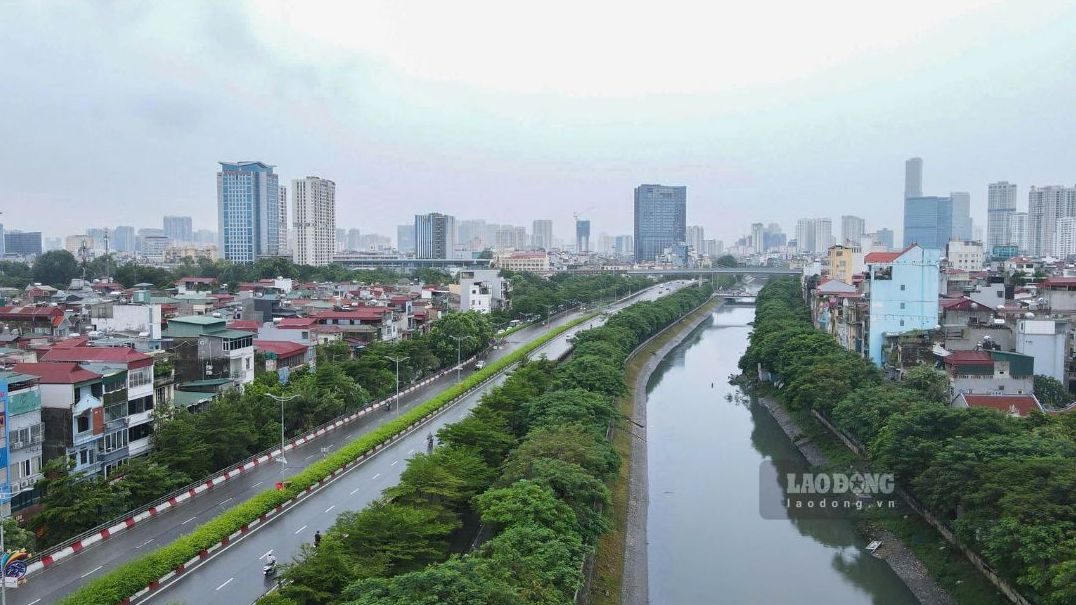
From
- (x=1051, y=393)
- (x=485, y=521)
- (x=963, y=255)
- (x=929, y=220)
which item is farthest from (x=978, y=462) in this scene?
(x=929, y=220)

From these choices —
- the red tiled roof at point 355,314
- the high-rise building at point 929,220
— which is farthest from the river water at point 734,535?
the high-rise building at point 929,220

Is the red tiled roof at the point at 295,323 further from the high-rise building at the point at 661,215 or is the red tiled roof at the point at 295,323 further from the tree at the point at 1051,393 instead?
the high-rise building at the point at 661,215

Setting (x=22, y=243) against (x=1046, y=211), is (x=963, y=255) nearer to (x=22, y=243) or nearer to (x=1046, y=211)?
(x=1046, y=211)

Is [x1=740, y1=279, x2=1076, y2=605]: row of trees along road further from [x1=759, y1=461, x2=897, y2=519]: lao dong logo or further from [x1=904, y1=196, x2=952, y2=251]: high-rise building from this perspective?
[x1=904, y1=196, x2=952, y2=251]: high-rise building

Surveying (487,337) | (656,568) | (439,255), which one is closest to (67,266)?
(487,337)

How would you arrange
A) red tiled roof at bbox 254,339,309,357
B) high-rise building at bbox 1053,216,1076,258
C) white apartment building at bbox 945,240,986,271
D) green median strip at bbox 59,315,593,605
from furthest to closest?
high-rise building at bbox 1053,216,1076,258 → white apartment building at bbox 945,240,986,271 → red tiled roof at bbox 254,339,309,357 → green median strip at bbox 59,315,593,605

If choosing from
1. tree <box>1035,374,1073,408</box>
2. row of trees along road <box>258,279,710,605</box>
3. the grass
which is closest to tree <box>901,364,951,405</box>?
tree <box>1035,374,1073,408</box>
